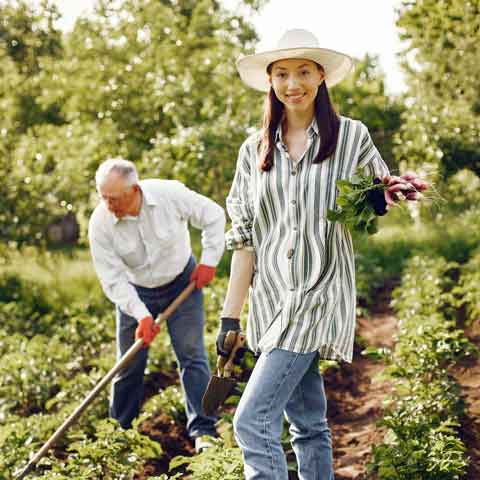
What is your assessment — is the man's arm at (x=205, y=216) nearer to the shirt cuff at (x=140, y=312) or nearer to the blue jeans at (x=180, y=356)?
the blue jeans at (x=180, y=356)

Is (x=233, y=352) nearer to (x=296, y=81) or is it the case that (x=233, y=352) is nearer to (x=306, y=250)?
(x=306, y=250)

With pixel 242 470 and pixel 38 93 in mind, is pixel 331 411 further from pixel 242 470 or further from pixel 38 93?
pixel 38 93

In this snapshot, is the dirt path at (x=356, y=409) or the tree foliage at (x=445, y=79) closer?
the dirt path at (x=356, y=409)

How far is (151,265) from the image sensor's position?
4934mm

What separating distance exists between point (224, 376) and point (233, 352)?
13 cm

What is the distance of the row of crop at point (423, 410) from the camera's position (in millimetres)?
3594

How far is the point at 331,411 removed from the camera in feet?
18.6

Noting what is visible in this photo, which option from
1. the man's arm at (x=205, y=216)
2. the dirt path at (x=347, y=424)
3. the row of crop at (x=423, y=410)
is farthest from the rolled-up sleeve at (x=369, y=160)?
the man's arm at (x=205, y=216)

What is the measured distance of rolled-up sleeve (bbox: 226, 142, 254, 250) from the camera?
3.38 m

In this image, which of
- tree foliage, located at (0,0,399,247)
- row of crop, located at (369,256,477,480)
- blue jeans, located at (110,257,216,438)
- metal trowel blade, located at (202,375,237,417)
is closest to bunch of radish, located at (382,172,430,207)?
metal trowel blade, located at (202,375,237,417)

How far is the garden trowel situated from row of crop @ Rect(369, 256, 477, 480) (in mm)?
711

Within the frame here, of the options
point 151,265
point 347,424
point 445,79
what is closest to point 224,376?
point 151,265

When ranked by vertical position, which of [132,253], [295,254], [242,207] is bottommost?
[132,253]

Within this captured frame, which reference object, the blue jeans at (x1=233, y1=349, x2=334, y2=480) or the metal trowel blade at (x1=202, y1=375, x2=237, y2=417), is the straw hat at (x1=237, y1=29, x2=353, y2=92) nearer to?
the blue jeans at (x1=233, y1=349, x2=334, y2=480)
